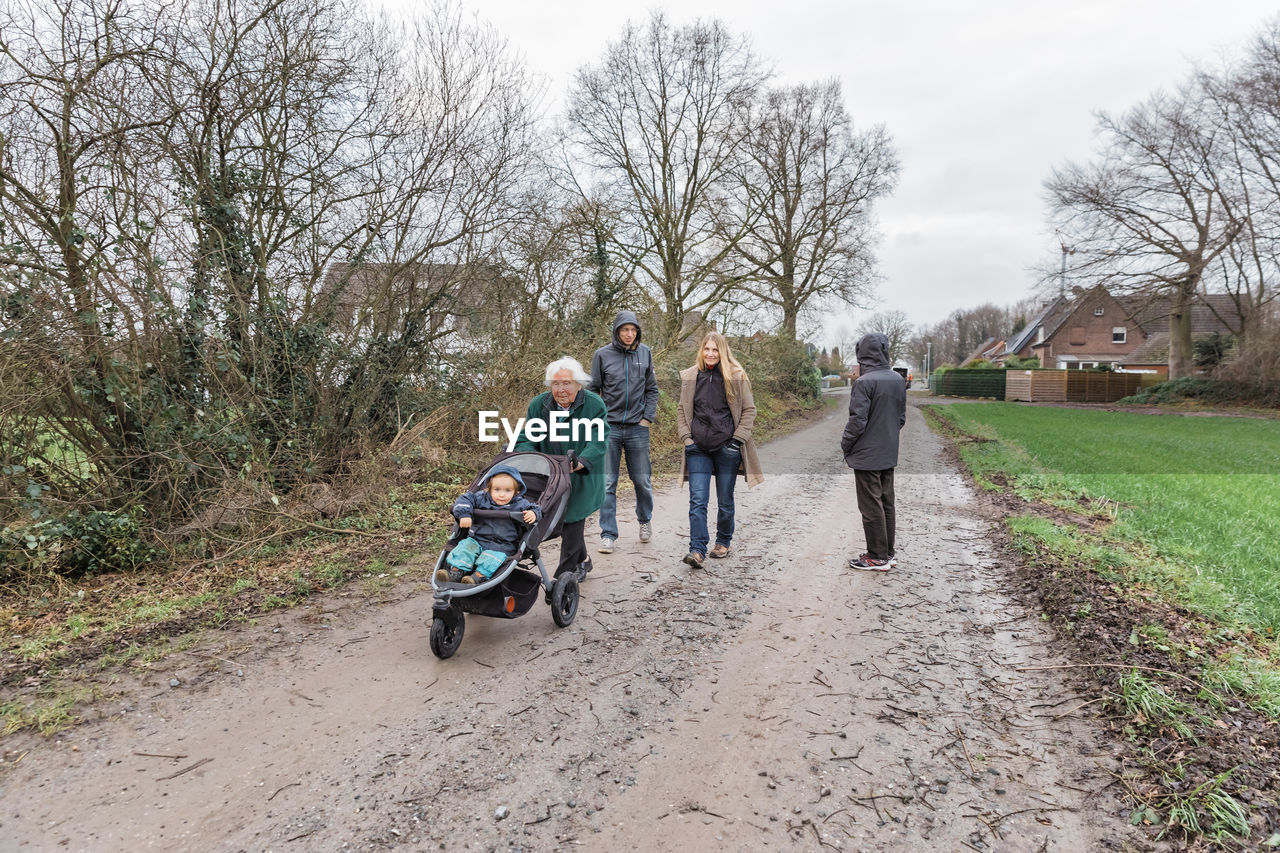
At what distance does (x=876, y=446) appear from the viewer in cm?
534

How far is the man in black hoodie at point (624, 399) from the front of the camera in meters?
5.70

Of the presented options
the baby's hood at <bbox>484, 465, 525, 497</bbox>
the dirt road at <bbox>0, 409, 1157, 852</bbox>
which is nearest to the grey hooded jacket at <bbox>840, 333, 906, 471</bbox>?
the dirt road at <bbox>0, 409, 1157, 852</bbox>

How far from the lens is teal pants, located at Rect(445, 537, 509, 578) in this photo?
363 cm

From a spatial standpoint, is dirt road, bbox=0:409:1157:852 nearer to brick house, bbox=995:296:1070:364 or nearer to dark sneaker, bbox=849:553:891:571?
dark sneaker, bbox=849:553:891:571

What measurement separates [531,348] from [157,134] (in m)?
5.66

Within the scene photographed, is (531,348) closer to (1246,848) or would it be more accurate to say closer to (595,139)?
(1246,848)

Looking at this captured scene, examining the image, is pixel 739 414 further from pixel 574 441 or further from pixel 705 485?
pixel 574 441

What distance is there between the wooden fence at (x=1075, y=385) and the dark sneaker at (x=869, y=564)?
39.8 metres

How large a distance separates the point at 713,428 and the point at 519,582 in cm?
221

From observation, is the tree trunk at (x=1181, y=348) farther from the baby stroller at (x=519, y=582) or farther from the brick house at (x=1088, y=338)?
the baby stroller at (x=519, y=582)

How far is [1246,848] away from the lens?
83.6 inches

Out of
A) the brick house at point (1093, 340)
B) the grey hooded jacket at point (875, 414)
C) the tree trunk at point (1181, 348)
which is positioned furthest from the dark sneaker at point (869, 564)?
the brick house at point (1093, 340)

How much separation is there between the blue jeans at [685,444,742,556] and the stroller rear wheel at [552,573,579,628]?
4.69 feet

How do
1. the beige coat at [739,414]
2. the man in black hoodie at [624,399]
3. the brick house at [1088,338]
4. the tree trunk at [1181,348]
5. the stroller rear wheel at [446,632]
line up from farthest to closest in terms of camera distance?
the brick house at [1088,338] < the tree trunk at [1181,348] < the man in black hoodie at [624,399] < the beige coat at [739,414] < the stroller rear wheel at [446,632]
